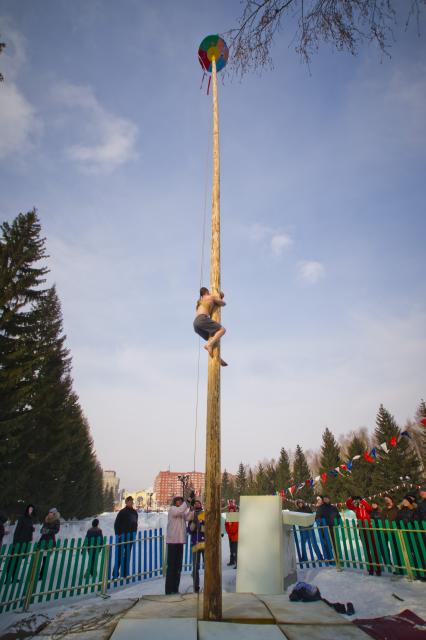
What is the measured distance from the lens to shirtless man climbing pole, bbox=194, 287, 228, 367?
5.23 meters

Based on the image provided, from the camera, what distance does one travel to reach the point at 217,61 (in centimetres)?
825

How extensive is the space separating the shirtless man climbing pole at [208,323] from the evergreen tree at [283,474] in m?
51.9

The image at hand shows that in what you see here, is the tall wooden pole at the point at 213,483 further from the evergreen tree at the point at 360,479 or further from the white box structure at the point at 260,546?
the evergreen tree at the point at 360,479

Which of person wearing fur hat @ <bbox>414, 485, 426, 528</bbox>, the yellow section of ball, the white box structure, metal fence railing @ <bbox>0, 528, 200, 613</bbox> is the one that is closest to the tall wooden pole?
the white box structure

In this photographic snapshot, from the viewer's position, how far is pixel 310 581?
324 inches

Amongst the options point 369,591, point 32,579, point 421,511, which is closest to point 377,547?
point 421,511

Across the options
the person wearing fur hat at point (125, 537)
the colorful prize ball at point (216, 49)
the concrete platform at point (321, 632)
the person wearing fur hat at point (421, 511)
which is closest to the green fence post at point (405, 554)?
the person wearing fur hat at point (421, 511)

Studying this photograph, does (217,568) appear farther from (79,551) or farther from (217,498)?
(79,551)

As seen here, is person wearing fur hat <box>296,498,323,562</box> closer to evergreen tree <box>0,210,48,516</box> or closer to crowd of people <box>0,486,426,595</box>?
crowd of people <box>0,486,426,595</box>

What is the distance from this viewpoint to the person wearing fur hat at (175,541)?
22.6 ft

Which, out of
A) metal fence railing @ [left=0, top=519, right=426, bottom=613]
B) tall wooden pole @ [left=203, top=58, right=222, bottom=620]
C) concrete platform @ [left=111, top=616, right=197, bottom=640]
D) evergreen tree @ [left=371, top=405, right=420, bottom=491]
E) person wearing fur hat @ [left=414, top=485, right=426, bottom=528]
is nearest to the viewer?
concrete platform @ [left=111, top=616, right=197, bottom=640]

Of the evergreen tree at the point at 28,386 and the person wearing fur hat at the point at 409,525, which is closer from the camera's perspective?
the person wearing fur hat at the point at 409,525

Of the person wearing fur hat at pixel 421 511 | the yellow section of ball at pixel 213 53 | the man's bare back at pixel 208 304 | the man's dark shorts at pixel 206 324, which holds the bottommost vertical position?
the person wearing fur hat at pixel 421 511

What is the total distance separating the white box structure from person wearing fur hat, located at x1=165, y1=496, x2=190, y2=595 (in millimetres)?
1310
